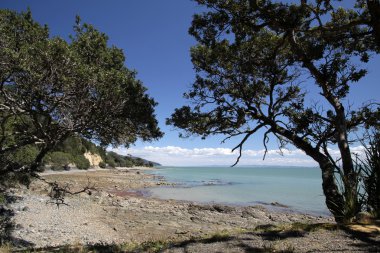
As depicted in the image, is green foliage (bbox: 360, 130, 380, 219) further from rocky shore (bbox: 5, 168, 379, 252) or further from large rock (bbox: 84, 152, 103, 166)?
large rock (bbox: 84, 152, 103, 166)

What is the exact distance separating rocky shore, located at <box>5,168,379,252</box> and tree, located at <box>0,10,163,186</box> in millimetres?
1673

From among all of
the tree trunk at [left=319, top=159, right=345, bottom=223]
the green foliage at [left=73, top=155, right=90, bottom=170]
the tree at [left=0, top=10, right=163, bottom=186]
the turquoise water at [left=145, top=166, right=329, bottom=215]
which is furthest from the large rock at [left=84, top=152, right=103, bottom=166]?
the tree trunk at [left=319, top=159, right=345, bottom=223]

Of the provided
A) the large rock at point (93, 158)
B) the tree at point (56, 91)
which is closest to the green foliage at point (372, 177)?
the tree at point (56, 91)

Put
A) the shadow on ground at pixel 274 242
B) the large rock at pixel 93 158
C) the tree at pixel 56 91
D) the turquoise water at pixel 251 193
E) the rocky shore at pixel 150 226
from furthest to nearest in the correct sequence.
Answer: the large rock at pixel 93 158 → the turquoise water at pixel 251 193 → the tree at pixel 56 91 → the rocky shore at pixel 150 226 → the shadow on ground at pixel 274 242

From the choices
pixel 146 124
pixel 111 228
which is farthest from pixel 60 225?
pixel 146 124

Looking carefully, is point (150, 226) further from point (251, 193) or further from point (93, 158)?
point (93, 158)

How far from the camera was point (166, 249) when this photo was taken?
19.4 feet

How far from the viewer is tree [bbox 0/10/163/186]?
7.62 metres

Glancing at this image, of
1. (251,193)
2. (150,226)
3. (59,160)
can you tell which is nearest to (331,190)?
(150,226)

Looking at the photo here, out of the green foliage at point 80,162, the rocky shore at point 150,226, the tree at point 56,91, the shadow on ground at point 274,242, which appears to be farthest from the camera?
the green foliage at point 80,162

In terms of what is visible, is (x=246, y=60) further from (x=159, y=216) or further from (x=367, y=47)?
(x=159, y=216)

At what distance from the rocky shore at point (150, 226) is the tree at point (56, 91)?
1.67 metres

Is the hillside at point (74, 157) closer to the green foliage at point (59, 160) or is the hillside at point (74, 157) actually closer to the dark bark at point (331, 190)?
the green foliage at point (59, 160)

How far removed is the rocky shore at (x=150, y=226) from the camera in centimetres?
531
